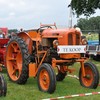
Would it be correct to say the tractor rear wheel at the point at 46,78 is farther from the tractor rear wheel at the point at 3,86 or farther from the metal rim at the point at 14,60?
the tractor rear wheel at the point at 3,86

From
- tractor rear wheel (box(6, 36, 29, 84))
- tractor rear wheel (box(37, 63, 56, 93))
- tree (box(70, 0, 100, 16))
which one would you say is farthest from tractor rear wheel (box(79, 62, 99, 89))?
tree (box(70, 0, 100, 16))

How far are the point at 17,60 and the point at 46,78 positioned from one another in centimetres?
179

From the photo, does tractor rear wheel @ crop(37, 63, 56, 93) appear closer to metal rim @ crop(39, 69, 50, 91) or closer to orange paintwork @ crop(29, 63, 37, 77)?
metal rim @ crop(39, 69, 50, 91)

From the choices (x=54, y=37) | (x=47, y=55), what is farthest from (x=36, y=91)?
(x=54, y=37)

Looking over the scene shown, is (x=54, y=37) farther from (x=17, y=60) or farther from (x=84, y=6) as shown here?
(x=84, y=6)

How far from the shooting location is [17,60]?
10.4m

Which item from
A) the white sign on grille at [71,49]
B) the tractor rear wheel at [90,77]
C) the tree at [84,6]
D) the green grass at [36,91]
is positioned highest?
the tree at [84,6]

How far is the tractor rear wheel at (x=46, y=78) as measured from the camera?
8.59 m

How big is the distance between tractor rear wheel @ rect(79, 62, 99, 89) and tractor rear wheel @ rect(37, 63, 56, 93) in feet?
4.34

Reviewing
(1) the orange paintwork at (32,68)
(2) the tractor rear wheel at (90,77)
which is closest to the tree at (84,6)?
(2) the tractor rear wheel at (90,77)

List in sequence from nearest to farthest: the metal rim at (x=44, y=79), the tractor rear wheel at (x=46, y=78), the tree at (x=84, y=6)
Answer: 1. the tractor rear wheel at (x=46, y=78)
2. the metal rim at (x=44, y=79)
3. the tree at (x=84, y=6)

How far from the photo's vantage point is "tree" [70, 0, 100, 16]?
1948 cm

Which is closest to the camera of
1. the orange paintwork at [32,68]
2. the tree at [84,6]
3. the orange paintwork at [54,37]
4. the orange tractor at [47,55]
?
the orange tractor at [47,55]

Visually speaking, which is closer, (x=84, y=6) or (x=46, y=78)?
(x=46, y=78)
